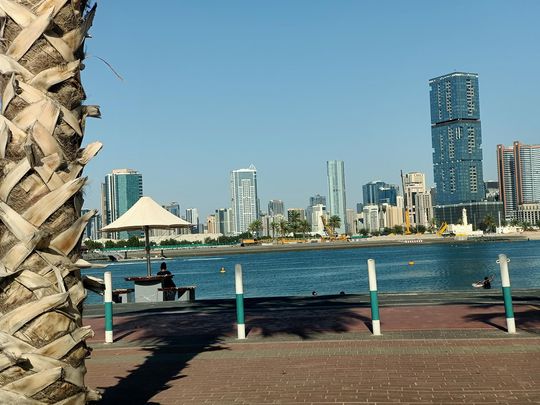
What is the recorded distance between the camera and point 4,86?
138 inches

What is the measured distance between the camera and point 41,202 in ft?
10.9

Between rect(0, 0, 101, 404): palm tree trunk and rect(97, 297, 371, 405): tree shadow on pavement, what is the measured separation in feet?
12.1

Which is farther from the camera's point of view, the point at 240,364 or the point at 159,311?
the point at 159,311

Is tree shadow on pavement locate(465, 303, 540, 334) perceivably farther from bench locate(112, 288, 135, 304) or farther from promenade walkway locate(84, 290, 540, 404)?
bench locate(112, 288, 135, 304)

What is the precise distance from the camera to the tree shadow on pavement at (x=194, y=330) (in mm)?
7887

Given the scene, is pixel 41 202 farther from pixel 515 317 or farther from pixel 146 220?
pixel 146 220

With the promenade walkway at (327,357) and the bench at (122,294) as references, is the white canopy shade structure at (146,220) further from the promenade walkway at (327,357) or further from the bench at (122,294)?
the promenade walkway at (327,357)

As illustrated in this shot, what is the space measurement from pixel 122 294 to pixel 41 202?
17.6 metres

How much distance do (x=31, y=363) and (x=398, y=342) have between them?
7301 millimetres

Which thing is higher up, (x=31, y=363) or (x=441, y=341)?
(x=31, y=363)

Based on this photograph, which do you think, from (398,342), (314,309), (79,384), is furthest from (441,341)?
(79,384)

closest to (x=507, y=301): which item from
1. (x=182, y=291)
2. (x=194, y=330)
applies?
(x=194, y=330)

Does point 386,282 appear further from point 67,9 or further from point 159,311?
point 67,9

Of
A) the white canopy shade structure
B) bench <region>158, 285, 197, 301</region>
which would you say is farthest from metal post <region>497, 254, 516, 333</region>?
the white canopy shade structure
